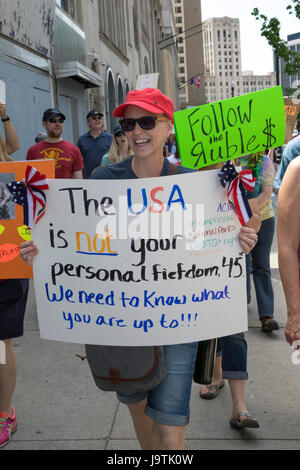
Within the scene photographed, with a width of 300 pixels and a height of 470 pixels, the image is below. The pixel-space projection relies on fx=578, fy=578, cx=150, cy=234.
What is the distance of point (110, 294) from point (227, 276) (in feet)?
1.63

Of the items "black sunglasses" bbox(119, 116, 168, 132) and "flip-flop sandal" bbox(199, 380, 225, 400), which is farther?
"flip-flop sandal" bbox(199, 380, 225, 400)

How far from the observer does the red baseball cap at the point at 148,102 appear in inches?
96.2

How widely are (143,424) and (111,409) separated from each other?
1047 millimetres

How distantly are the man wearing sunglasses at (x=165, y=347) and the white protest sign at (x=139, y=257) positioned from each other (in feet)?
0.43

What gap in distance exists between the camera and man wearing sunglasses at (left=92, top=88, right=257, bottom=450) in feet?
7.88

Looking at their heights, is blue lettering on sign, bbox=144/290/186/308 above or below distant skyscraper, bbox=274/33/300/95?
below

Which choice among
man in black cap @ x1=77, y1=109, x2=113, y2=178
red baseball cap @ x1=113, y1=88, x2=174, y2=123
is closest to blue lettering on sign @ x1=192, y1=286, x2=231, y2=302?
red baseball cap @ x1=113, y1=88, x2=174, y2=123

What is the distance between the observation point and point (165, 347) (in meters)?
2.46

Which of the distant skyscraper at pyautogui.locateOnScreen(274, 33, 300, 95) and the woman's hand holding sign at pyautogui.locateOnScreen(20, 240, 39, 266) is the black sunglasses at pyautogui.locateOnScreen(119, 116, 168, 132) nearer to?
the woman's hand holding sign at pyautogui.locateOnScreen(20, 240, 39, 266)

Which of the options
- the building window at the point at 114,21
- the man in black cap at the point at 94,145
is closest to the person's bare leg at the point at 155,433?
the man in black cap at the point at 94,145

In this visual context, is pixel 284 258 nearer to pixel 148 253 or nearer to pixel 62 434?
pixel 148 253

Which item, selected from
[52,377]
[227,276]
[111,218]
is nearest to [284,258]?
[227,276]

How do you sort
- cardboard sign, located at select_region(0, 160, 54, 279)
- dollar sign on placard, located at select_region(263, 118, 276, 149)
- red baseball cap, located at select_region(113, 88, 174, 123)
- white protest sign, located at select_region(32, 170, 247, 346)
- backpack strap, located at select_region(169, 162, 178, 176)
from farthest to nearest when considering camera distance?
dollar sign on placard, located at select_region(263, 118, 276, 149) → cardboard sign, located at select_region(0, 160, 54, 279) → backpack strap, located at select_region(169, 162, 178, 176) → red baseball cap, located at select_region(113, 88, 174, 123) → white protest sign, located at select_region(32, 170, 247, 346)

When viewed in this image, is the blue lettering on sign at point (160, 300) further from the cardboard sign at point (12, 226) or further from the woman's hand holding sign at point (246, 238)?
the cardboard sign at point (12, 226)
